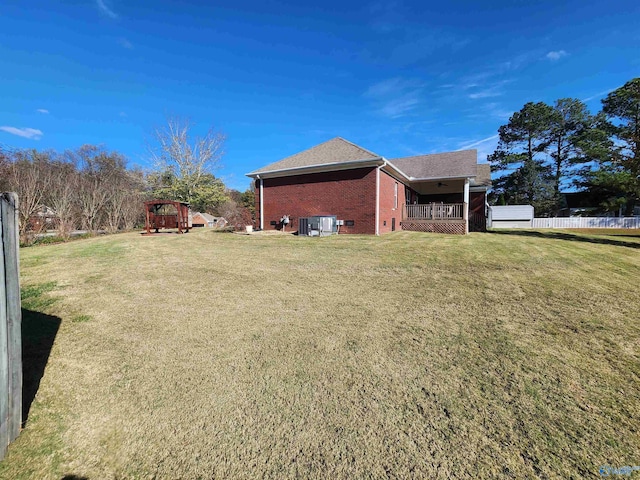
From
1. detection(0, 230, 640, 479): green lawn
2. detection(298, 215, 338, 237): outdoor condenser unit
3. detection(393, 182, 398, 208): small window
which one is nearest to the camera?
detection(0, 230, 640, 479): green lawn

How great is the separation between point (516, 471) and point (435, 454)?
1.52ft

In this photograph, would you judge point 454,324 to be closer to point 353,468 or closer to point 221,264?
point 353,468

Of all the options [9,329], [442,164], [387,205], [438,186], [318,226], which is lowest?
[9,329]

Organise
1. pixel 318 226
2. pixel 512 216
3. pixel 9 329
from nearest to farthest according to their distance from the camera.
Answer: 1. pixel 9 329
2. pixel 318 226
3. pixel 512 216

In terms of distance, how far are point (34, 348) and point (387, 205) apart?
15.2 m

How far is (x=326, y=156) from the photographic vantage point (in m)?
16.4

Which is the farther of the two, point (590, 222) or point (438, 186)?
point (590, 222)

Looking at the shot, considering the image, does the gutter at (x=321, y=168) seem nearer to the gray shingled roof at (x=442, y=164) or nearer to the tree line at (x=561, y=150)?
the gray shingled roof at (x=442, y=164)

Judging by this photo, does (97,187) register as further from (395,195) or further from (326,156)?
(395,195)

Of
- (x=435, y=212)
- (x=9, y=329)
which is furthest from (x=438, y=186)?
(x=9, y=329)

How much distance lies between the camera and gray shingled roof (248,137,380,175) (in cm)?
1533

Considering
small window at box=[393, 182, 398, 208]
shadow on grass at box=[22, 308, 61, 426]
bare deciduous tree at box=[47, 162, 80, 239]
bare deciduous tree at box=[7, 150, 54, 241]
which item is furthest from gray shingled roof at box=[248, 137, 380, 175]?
shadow on grass at box=[22, 308, 61, 426]

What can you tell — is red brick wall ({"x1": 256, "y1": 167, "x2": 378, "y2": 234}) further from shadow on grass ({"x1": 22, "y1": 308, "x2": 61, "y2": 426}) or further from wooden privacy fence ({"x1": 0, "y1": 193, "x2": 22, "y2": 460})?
wooden privacy fence ({"x1": 0, "y1": 193, "x2": 22, "y2": 460})

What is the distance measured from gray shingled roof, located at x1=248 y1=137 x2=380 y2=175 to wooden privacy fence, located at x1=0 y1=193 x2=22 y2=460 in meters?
13.8
